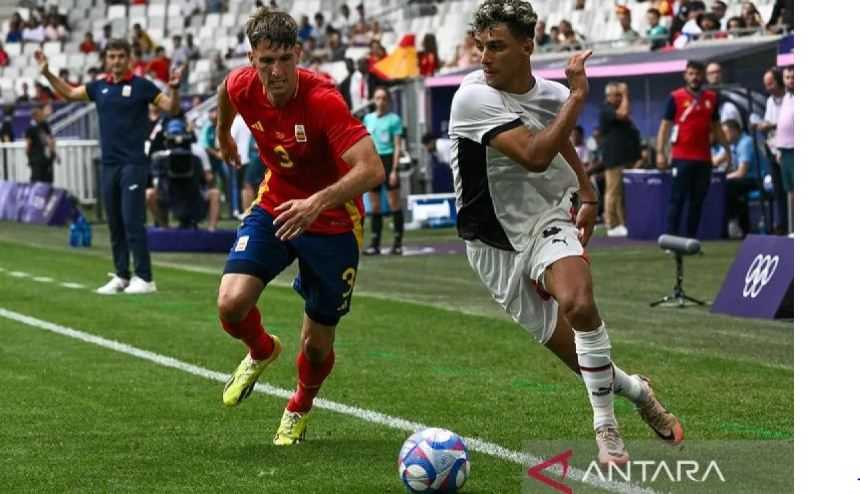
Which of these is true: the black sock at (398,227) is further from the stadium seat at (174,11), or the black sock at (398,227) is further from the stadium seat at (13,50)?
the stadium seat at (13,50)

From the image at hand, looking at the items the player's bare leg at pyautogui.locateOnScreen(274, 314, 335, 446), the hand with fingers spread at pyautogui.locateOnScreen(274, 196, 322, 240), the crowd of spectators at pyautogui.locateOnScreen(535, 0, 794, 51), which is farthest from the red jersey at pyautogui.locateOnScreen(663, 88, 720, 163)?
the hand with fingers spread at pyautogui.locateOnScreen(274, 196, 322, 240)

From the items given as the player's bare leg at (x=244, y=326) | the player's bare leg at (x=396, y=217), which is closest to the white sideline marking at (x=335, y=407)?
the player's bare leg at (x=244, y=326)

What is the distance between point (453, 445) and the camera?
25.4 feet

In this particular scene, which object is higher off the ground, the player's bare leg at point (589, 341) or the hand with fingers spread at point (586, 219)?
the hand with fingers spread at point (586, 219)

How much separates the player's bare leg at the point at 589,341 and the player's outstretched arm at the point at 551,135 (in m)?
0.47

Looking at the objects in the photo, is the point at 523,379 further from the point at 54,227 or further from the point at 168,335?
the point at 54,227

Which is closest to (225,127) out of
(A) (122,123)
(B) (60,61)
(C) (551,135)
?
(C) (551,135)

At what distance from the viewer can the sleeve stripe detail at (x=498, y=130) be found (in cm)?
816

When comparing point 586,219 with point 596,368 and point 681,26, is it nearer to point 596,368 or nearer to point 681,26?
point 596,368

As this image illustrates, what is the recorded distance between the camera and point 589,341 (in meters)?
8.12

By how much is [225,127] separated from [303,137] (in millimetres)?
1017

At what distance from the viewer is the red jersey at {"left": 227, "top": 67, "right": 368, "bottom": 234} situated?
8766 millimetres
